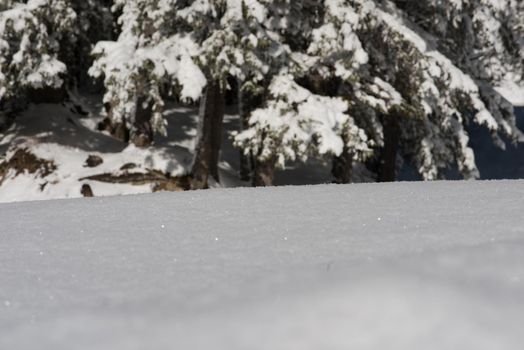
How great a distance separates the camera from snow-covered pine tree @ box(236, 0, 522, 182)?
31.6 feet

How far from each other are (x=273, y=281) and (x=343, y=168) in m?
10.0

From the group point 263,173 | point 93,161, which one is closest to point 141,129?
point 93,161

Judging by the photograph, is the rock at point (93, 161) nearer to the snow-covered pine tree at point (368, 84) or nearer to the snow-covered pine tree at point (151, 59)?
the snow-covered pine tree at point (151, 59)

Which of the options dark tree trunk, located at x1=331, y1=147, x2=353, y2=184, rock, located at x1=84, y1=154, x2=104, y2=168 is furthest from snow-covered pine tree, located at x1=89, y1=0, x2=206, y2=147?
dark tree trunk, located at x1=331, y1=147, x2=353, y2=184

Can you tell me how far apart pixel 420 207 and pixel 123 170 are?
904 centimetres

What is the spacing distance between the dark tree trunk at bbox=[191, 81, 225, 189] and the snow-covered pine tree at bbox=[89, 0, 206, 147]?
1095 mm

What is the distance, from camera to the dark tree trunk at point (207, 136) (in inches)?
445

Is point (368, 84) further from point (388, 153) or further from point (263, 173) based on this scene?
point (388, 153)

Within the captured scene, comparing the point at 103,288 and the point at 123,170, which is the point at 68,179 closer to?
the point at 123,170

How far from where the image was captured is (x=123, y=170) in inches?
450

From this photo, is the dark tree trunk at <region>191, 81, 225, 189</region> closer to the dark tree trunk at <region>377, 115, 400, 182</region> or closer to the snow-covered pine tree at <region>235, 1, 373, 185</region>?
the snow-covered pine tree at <region>235, 1, 373, 185</region>

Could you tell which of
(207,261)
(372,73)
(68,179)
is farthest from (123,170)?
(207,261)

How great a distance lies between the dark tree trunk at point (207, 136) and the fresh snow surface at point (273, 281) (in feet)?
27.2

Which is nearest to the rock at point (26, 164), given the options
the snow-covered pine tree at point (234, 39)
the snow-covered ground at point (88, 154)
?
the snow-covered ground at point (88, 154)
